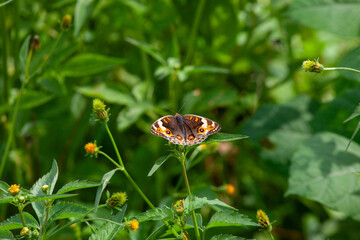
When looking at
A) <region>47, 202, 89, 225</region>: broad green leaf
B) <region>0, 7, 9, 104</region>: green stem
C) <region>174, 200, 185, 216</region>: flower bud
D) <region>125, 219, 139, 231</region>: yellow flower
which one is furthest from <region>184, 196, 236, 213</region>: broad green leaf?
<region>0, 7, 9, 104</region>: green stem

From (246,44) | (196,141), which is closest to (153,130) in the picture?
(196,141)

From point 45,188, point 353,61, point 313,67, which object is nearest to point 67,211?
point 45,188

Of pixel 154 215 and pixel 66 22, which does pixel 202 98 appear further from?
pixel 154 215

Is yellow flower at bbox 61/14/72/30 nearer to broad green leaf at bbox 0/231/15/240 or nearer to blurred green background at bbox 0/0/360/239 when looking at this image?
blurred green background at bbox 0/0/360/239

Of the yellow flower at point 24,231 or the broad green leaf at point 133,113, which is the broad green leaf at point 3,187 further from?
the broad green leaf at point 133,113

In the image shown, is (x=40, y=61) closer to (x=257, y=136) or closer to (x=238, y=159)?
(x=257, y=136)

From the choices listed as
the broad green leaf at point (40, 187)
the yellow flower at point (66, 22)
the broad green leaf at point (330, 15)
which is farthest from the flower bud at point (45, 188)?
the broad green leaf at point (330, 15)
